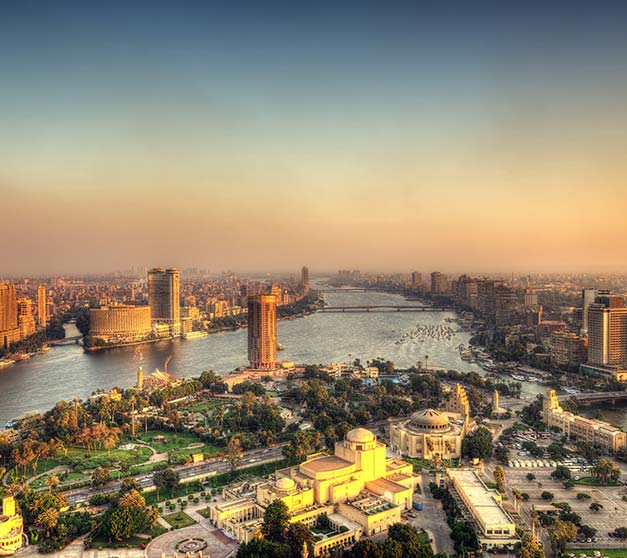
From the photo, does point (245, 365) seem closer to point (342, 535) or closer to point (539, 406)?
point (539, 406)

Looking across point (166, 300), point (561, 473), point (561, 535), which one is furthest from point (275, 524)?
point (166, 300)

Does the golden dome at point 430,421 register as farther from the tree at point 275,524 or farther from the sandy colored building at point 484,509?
the tree at point 275,524

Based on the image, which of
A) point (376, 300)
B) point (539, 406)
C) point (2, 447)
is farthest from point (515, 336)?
point (376, 300)

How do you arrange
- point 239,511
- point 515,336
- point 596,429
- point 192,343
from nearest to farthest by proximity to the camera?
point 239,511
point 596,429
point 515,336
point 192,343

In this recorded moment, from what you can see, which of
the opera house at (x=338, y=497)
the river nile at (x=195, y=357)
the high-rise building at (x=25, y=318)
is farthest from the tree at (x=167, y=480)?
the high-rise building at (x=25, y=318)

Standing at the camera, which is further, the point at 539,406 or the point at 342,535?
the point at 539,406
